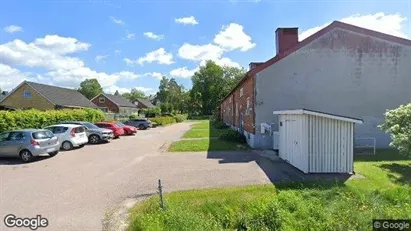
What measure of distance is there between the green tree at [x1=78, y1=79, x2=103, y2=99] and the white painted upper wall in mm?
104910

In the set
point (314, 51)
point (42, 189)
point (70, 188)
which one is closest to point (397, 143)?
point (314, 51)

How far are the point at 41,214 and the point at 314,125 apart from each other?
888 centimetres

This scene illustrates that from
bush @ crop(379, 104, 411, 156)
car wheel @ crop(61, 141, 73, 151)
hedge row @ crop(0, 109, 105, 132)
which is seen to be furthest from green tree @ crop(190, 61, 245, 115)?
bush @ crop(379, 104, 411, 156)

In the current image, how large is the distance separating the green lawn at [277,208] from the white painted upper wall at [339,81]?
27.9 ft

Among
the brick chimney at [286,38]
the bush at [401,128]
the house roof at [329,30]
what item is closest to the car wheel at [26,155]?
the house roof at [329,30]

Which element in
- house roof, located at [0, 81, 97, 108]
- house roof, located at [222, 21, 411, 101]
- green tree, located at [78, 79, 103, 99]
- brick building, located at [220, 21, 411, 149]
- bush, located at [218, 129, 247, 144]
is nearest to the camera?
house roof, located at [222, 21, 411, 101]

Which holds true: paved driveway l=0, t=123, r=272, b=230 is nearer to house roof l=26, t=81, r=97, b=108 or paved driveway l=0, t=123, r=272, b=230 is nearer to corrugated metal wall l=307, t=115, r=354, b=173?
corrugated metal wall l=307, t=115, r=354, b=173

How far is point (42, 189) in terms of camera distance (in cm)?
892

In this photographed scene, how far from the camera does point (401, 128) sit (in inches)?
467

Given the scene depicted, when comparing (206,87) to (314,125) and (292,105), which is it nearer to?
(292,105)

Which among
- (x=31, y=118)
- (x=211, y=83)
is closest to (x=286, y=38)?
(x=31, y=118)
